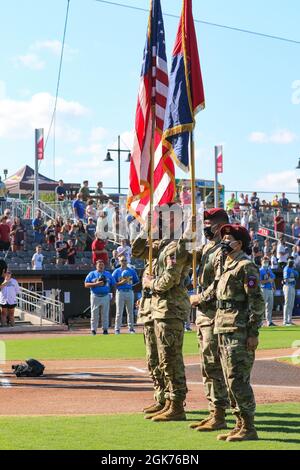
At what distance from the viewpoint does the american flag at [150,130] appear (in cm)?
1184

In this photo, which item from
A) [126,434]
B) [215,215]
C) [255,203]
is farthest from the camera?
[255,203]

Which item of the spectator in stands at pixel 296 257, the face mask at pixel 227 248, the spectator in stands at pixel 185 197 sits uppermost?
the spectator in stands at pixel 185 197

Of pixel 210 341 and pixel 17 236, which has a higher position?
pixel 17 236

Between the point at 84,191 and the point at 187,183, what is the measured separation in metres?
4.70

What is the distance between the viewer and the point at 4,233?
28.1 metres

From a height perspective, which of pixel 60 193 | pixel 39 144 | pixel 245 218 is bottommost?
pixel 245 218

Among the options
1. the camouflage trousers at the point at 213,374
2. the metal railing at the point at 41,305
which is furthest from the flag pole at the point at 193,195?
the metal railing at the point at 41,305

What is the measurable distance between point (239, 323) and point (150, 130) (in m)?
4.38

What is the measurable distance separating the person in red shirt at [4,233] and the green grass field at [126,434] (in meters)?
18.5

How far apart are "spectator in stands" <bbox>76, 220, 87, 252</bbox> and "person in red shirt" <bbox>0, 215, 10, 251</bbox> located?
8.80 ft

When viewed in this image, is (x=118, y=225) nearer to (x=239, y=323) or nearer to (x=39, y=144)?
(x=39, y=144)

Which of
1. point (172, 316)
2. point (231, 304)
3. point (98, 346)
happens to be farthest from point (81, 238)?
point (231, 304)

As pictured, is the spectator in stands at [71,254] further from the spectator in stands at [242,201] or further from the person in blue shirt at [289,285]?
the spectator in stands at [242,201]
